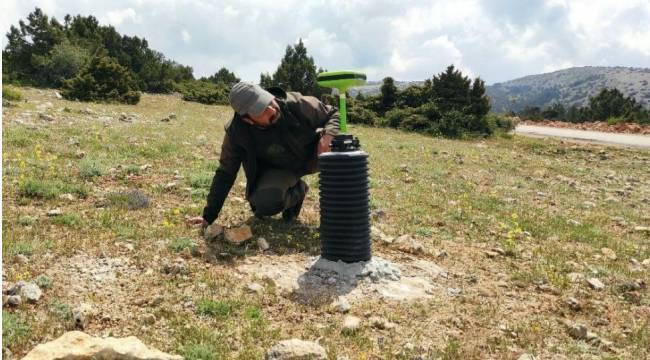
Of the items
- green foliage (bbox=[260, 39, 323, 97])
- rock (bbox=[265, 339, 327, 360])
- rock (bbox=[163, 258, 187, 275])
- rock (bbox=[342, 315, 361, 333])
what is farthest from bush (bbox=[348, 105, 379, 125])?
rock (bbox=[265, 339, 327, 360])

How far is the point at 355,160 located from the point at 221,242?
1.75 meters

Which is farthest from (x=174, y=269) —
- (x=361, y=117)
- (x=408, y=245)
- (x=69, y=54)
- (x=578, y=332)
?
(x=69, y=54)

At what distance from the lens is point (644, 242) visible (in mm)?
7527

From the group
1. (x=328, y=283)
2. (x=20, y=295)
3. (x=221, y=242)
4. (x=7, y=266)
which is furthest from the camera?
(x=221, y=242)

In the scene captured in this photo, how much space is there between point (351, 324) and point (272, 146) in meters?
2.57

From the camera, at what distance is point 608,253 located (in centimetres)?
668

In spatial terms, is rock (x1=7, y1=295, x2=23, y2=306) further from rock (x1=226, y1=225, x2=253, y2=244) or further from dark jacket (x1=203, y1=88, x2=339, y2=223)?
dark jacket (x1=203, y1=88, x2=339, y2=223)

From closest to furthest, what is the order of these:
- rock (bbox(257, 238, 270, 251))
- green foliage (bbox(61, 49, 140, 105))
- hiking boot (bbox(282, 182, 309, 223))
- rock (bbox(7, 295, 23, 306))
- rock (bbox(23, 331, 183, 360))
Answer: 1. rock (bbox(23, 331, 183, 360))
2. rock (bbox(7, 295, 23, 306))
3. rock (bbox(257, 238, 270, 251))
4. hiking boot (bbox(282, 182, 309, 223))
5. green foliage (bbox(61, 49, 140, 105))

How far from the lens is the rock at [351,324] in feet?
13.3

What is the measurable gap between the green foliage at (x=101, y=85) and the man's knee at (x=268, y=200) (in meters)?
19.9

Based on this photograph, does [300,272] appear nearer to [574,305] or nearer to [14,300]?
[14,300]

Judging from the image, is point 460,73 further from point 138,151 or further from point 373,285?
point 373,285

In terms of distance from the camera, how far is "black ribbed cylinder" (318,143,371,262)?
16.8 ft

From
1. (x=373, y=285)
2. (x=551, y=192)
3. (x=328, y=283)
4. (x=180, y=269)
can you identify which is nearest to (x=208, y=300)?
(x=180, y=269)
